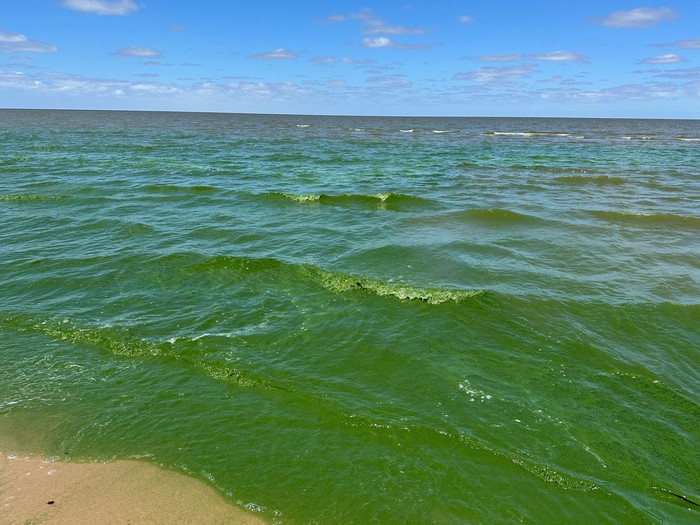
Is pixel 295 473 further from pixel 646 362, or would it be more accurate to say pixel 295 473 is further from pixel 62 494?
pixel 646 362

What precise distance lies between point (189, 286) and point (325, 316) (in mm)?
3211

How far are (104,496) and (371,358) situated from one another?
146 inches

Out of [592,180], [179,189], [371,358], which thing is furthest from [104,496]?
[592,180]

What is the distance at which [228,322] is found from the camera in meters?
7.66

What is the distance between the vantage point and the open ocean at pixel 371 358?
4.47 meters

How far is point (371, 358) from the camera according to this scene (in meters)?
6.63

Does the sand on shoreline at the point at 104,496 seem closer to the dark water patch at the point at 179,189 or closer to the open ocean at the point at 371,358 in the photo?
the open ocean at the point at 371,358

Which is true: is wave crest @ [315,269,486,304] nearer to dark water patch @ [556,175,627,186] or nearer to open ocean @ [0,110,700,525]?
open ocean @ [0,110,700,525]

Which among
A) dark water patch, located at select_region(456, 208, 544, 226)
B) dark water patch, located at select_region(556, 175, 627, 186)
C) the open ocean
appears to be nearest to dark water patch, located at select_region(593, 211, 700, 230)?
the open ocean

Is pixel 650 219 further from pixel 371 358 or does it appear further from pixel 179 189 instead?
pixel 179 189

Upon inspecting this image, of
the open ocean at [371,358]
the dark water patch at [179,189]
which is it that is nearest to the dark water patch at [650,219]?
the open ocean at [371,358]

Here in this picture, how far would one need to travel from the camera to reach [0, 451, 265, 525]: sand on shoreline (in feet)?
13.0

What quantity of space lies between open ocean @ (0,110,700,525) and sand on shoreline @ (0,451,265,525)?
0.17 m

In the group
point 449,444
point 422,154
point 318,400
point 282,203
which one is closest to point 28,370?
point 318,400
